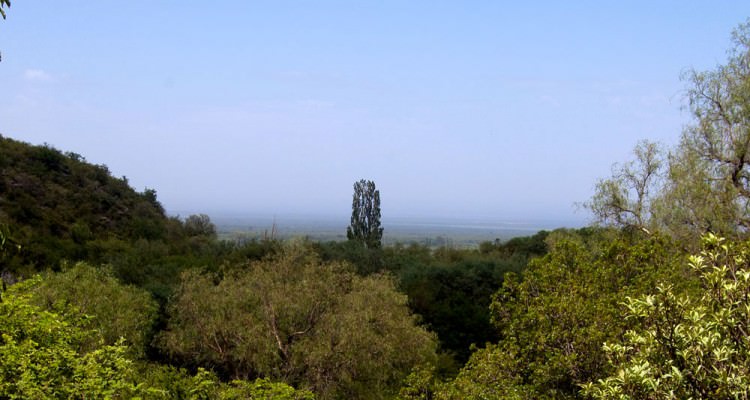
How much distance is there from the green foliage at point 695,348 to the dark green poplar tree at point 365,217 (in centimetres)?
4873

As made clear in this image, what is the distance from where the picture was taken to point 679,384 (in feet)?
19.0

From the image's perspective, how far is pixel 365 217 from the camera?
55.7 metres

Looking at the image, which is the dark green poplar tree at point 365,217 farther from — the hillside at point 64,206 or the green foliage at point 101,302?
the green foliage at point 101,302

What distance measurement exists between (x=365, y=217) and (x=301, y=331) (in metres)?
35.3

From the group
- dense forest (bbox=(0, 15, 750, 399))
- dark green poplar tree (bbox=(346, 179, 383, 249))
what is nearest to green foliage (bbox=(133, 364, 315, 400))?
dense forest (bbox=(0, 15, 750, 399))

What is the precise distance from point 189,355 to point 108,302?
140 inches

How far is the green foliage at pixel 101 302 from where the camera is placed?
19.2 m

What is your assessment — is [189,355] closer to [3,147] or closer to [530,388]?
[530,388]

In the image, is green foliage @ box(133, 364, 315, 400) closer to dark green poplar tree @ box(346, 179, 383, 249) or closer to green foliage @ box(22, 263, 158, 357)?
green foliage @ box(22, 263, 158, 357)

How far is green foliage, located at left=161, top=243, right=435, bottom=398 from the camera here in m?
19.4

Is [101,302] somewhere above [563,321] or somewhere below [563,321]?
below

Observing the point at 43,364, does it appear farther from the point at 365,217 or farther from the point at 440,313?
the point at 365,217

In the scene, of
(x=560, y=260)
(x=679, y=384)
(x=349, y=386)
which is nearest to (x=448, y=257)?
(x=349, y=386)

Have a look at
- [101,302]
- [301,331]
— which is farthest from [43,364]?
[301,331]
